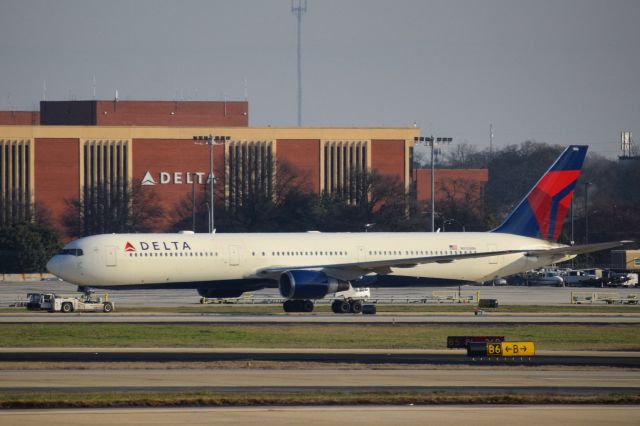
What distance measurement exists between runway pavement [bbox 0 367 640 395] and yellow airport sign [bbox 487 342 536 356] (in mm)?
3176

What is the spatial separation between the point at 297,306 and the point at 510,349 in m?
28.6

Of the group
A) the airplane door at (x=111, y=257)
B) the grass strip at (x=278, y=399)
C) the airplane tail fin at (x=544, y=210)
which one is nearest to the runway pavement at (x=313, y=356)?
the grass strip at (x=278, y=399)

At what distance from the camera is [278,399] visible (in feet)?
104

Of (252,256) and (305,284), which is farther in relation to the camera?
(252,256)

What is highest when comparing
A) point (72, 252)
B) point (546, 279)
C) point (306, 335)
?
point (72, 252)

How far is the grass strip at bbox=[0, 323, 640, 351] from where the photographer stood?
1907 inches

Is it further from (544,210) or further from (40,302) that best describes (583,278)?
(40,302)

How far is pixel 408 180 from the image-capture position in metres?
158

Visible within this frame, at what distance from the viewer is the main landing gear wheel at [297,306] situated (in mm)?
70625

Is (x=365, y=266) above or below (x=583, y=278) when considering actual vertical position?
above

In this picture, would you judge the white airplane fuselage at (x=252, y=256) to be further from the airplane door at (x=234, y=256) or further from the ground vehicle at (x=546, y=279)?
the ground vehicle at (x=546, y=279)

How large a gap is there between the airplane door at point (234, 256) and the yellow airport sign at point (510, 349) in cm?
2936

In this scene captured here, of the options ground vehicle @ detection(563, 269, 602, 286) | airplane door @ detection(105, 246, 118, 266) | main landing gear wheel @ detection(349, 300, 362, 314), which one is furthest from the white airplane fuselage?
ground vehicle @ detection(563, 269, 602, 286)

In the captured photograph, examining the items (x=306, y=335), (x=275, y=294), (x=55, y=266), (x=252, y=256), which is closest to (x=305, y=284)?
(x=252, y=256)
